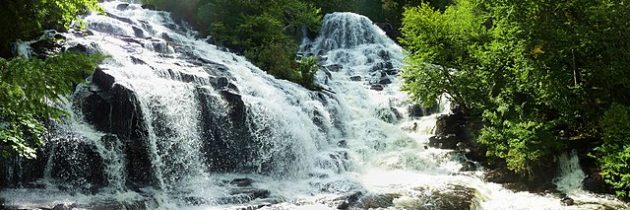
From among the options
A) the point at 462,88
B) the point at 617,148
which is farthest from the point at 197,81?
the point at 617,148

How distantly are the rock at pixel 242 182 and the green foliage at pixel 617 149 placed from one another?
9702 mm

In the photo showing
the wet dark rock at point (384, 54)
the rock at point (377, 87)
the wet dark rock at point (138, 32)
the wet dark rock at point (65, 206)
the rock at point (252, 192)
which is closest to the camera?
the wet dark rock at point (65, 206)

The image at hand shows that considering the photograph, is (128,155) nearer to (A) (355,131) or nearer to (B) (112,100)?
(B) (112,100)

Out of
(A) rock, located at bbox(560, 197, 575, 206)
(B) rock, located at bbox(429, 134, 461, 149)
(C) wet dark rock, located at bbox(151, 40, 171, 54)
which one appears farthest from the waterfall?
(C) wet dark rock, located at bbox(151, 40, 171, 54)

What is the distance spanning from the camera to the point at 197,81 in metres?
17.2

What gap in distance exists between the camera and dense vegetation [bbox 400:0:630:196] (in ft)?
46.9

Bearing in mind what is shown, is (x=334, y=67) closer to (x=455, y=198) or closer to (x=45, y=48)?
(x=45, y=48)

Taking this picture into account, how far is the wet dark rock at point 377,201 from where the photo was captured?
1285 cm

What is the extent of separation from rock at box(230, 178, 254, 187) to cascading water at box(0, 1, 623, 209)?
87 millimetres

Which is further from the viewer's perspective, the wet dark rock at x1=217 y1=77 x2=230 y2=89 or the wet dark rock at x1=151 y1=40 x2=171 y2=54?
the wet dark rock at x1=151 y1=40 x2=171 y2=54

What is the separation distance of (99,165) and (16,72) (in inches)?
306

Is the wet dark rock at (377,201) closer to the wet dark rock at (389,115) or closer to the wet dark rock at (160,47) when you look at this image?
the wet dark rock at (389,115)

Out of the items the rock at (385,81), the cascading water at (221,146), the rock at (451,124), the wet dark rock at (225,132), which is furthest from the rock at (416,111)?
the wet dark rock at (225,132)

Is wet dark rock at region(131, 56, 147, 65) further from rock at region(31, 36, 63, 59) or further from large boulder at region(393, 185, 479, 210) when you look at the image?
large boulder at region(393, 185, 479, 210)
